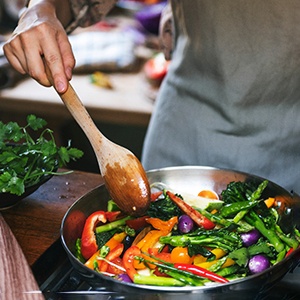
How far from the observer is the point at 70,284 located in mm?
1140

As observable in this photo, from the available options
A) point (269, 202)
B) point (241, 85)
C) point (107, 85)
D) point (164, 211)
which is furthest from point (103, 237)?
point (107, 85)

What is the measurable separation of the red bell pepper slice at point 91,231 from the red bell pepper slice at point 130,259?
0.08m

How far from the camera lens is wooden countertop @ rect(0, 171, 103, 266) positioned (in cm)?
123

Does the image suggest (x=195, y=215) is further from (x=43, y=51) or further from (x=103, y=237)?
(x=43, y=51)

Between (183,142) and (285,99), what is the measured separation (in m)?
0.33

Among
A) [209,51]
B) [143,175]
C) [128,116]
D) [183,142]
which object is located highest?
[209,51]

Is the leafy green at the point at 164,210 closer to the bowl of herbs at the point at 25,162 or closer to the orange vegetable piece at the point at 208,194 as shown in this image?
the orange vegetable piece at the point at 208,194

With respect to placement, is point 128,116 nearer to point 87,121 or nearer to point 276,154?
point 276,154

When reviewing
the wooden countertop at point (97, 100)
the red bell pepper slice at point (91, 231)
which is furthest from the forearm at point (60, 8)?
the wooden countertop at point (97, 100)

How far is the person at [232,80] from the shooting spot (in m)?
1.50

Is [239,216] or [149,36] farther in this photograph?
[149,36]

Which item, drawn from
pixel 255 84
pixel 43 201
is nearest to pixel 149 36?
pixel 255 84

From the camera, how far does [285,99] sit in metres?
1.54

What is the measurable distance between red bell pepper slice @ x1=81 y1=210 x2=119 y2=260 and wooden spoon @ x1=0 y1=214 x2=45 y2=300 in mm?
153
